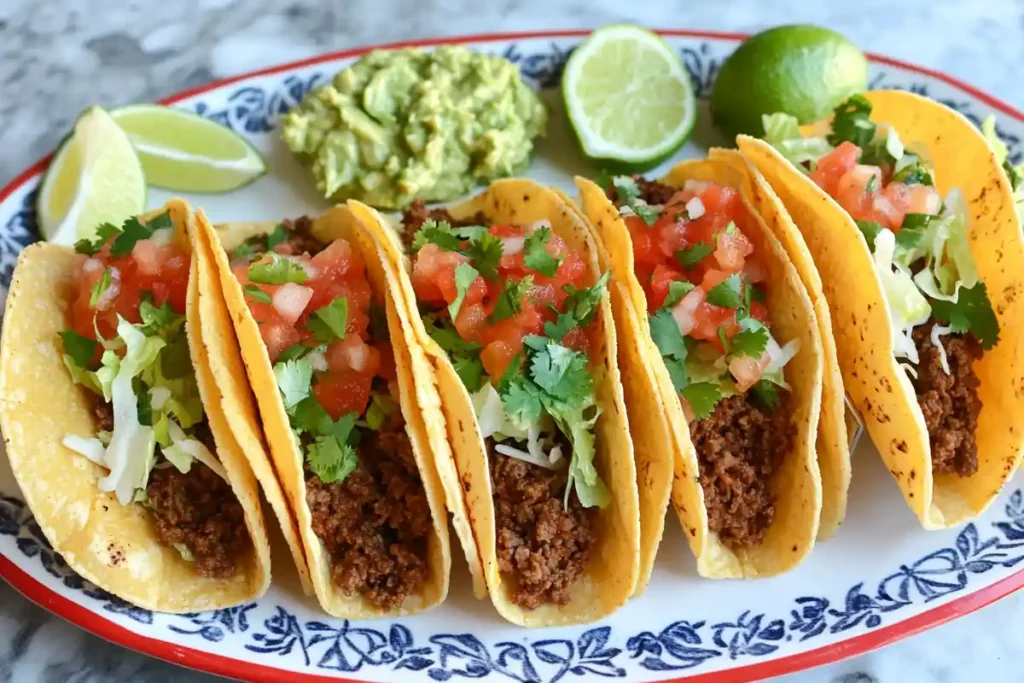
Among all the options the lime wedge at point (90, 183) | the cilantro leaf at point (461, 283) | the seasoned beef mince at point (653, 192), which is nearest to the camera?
the cilantro leaf at point (461, 283)

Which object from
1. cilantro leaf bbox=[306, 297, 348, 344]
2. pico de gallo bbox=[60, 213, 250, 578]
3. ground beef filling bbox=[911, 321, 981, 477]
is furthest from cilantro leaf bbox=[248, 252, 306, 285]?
ground beef filling bbox=[911, 321, 981, 477]

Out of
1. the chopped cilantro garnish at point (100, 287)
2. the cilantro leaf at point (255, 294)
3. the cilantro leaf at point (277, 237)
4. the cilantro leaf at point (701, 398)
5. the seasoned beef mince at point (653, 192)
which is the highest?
the cilantro leaf at point (255, 294)

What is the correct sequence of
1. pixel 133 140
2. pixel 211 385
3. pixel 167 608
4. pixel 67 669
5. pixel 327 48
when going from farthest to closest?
pixel 327 48 < pixel 133 140 < pixel 67 669 < pixel 167 608 < pixel 211 385

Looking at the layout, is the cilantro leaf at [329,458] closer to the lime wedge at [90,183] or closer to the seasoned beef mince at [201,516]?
the seasoned beef mince at [201,516]

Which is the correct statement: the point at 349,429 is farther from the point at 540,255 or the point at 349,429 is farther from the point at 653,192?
the point at 653,192

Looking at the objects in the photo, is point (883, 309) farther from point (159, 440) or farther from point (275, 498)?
point (159, 440)

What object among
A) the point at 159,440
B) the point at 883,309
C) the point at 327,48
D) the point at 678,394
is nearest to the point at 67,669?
the point at 159,440

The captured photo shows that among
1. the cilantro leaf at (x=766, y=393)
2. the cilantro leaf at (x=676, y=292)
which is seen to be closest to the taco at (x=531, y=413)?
the cilantro leaf at (x=676, y=292)
